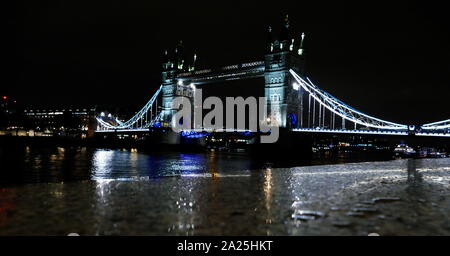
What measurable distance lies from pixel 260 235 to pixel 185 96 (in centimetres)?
6680

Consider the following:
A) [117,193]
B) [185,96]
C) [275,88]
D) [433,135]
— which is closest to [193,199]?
[117,193]

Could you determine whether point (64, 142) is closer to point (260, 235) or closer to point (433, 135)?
point (433, 135)

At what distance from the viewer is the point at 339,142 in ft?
320

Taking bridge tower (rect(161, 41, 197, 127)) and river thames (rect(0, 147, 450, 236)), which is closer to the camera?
river thames (rect(0, 147, 450, 236))

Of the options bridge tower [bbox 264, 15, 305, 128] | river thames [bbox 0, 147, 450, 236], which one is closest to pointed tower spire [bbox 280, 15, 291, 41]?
bridge tower [bbox 264, 15, 305, 128]

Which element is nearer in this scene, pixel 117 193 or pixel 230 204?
pixel 230 204

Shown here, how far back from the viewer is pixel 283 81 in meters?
52.6

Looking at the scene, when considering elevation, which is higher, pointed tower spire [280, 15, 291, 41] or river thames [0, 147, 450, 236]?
pointed tower spire [280, 15, 291, 41]

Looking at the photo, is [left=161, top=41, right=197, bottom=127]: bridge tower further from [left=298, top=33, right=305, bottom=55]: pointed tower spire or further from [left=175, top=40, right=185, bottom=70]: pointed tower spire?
[left=298, top=33, right=305, bottom=55]: pointed tower spire

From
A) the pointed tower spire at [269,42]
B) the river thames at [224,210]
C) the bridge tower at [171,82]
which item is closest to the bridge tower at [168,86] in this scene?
the bridge tower at [171,82]

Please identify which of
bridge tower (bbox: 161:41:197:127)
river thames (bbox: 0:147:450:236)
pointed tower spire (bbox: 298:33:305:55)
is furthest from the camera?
bridge tower (bbox: 161:41:197:127)

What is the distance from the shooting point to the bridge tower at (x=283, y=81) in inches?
2042

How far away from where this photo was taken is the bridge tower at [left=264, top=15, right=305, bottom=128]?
5188 cm

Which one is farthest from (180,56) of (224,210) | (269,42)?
(224,210)
